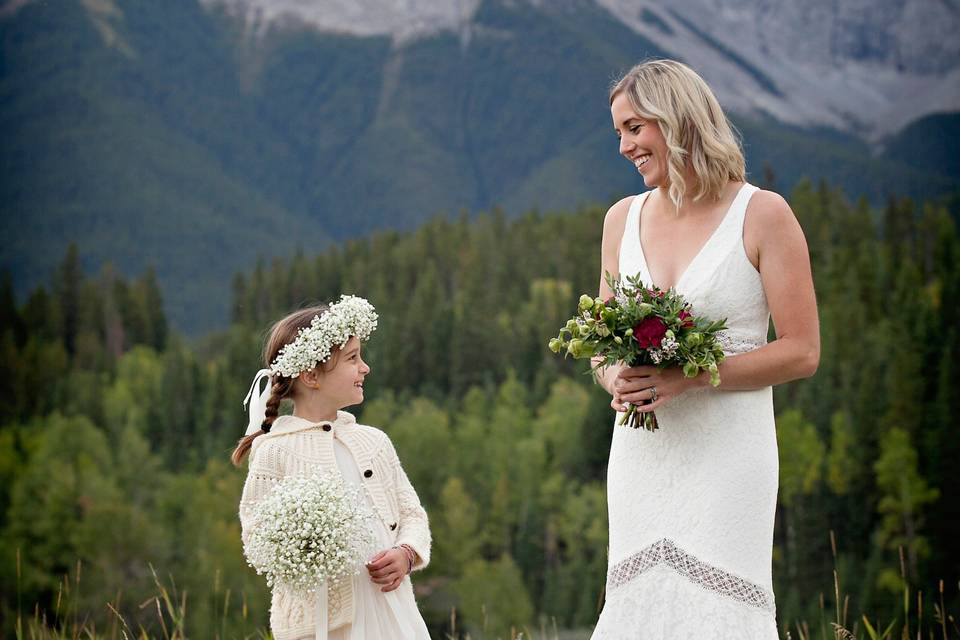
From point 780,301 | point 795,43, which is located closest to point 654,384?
point 780,301

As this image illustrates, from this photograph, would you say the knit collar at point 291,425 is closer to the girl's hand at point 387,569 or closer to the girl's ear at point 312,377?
the girl's ear at point 312,377

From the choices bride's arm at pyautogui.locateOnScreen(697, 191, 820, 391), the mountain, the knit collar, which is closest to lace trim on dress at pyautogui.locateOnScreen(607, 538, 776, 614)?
bride's arm at pyautogui.locateOnScreen(697, 191, 820, 391)

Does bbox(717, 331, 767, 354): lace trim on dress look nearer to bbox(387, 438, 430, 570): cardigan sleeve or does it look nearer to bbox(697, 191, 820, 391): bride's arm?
bbox(697, 191, 820, 391): bride's arm

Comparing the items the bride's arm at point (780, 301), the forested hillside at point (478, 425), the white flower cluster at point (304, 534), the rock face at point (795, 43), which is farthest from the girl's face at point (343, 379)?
the rock face at point (795, 43)

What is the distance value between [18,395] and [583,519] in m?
29.6

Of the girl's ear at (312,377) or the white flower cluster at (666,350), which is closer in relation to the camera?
the white flower cluster at (666,350)

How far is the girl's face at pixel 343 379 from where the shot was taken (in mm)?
3162

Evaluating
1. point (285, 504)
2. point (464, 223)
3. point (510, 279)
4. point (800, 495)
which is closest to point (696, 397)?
point (285, 504)

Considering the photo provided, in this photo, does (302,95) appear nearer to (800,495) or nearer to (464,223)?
(464,223)

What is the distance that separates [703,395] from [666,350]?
0.20 metres

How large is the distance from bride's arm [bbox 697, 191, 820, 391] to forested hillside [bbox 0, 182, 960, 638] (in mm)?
37657

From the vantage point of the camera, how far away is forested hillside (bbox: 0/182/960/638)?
46406mm

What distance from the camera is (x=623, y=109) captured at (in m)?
2.74

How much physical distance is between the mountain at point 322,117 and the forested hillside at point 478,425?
319 inches
